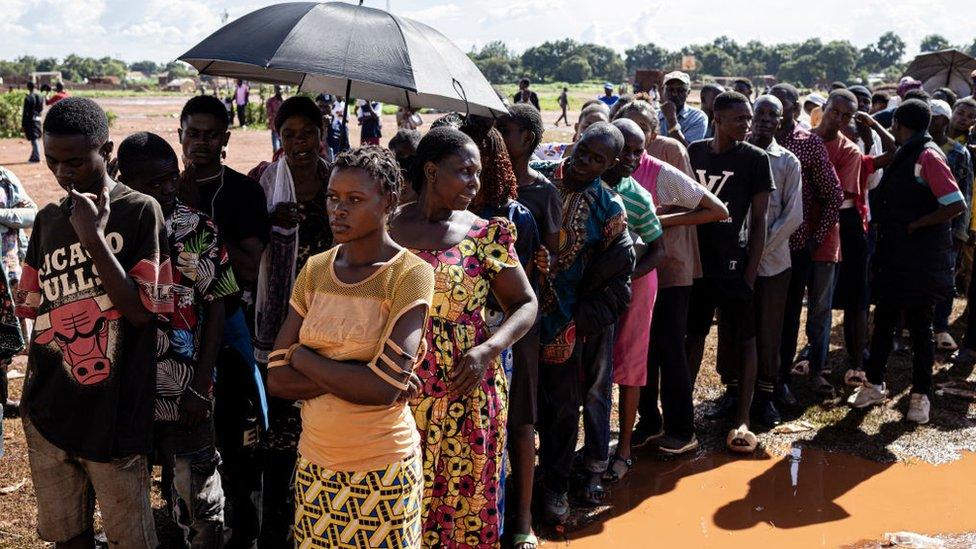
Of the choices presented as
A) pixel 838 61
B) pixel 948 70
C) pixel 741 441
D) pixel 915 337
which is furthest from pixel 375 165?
pixel 838 61

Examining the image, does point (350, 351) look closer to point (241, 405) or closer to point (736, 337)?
point (241, 405)

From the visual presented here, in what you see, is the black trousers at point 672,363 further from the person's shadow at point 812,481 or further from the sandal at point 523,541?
the sandal at point 523,541

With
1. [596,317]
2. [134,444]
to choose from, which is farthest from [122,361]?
[596,317]

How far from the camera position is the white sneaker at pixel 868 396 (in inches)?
243

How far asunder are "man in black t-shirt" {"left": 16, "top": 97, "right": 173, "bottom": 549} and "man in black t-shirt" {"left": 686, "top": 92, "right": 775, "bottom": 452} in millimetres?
3382

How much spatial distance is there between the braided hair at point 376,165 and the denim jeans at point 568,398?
1.89m

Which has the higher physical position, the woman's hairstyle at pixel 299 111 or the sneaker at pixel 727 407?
the woman's hairstyle at pixel 299 111

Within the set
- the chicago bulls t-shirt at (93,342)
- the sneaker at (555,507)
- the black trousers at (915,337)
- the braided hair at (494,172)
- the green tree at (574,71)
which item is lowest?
the sneaker at (555,507)

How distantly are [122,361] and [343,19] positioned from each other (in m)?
1.74

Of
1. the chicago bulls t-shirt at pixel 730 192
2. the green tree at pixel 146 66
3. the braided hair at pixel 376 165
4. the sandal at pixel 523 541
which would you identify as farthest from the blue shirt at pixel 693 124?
the green tree at pixel 146 66

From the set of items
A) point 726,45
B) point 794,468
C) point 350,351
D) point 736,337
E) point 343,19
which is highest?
point 726,45

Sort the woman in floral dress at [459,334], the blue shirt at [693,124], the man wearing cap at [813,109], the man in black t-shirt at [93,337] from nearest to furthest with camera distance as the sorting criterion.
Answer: the man in black t-shirt at [93,337]
the woman in floral dress at [459,334]
the blue shirt at [693,124]
the man wearing cap at [813,109]

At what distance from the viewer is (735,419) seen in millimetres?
5676

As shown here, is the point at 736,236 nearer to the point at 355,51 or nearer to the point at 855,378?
the point at 855,378
